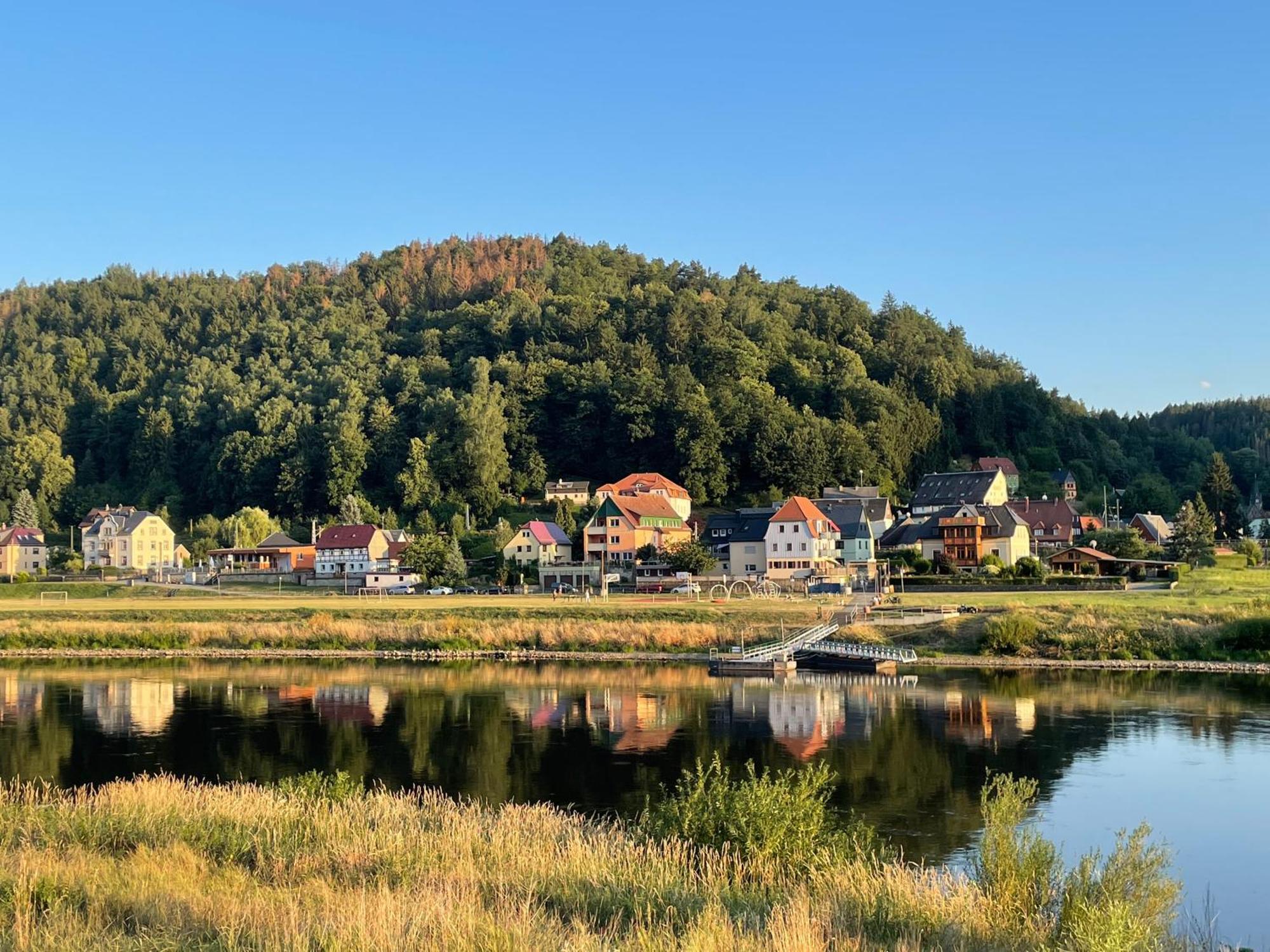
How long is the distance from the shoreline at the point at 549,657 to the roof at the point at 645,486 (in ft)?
111

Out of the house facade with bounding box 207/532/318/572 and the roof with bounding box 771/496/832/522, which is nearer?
the roof with bounding box 771/496/832/522

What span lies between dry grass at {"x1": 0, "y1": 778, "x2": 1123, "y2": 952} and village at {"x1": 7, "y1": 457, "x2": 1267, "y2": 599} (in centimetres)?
4110

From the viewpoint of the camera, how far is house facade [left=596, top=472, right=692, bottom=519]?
2965 inches

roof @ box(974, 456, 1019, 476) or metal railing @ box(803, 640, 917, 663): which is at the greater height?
roof @ box(974, 456, 1019, 476)

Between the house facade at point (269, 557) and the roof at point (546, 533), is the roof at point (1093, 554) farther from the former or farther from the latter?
the house facade at point (269, 557)

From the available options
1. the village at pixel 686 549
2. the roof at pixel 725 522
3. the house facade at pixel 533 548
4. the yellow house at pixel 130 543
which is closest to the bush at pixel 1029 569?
the village at pixel 686 549

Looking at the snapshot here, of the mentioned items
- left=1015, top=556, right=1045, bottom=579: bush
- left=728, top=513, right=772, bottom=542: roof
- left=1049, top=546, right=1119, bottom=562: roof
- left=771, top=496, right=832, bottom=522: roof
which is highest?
left=771, top=496, right=832, bottom=522: roof

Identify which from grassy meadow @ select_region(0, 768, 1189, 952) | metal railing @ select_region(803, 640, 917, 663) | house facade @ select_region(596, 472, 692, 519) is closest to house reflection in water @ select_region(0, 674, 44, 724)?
grassy meadow @ select_region(0, 768, 1189, 952)

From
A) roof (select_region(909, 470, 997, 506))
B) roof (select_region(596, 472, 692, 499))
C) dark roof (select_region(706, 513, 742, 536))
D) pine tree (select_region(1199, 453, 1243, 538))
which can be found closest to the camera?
dark roof (select_region(706, 513, 742, 536))

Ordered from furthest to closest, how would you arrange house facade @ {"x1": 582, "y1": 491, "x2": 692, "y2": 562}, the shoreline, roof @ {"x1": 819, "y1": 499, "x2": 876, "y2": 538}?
house facade @ {"x1": 582, "y1": 491, "x2": 692, "y2": 562} → roof @ {"x1": 819, "y1": 499, "x2": 876, "y2": 538} → the shoreline

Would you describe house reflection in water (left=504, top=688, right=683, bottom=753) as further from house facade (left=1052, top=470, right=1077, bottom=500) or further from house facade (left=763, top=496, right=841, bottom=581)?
house facade (left=1052, top=470, right=1077, bottom=500)

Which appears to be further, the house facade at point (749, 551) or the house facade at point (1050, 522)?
the house facade at point (1050, 522)

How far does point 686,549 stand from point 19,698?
115ft

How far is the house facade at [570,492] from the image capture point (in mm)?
82812
